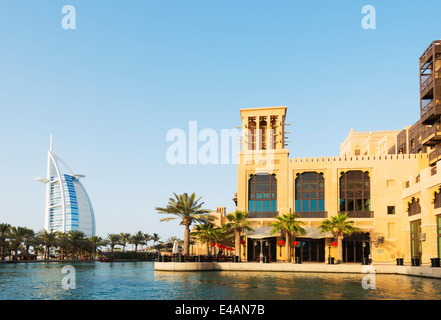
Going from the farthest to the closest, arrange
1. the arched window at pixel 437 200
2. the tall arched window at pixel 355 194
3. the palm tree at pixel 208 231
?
the palm tree at pixel 208 231, the tall arched window at pixel 355 194, the arched window at pixel 437 200

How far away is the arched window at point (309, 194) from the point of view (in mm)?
59719

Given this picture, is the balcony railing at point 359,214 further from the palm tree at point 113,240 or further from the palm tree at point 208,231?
the palm tree at point 113,240

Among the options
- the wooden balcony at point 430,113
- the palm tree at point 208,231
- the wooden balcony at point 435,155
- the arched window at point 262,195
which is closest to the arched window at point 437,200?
the wooden balcony at point 435,155

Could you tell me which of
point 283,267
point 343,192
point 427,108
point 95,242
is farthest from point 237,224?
point 95,242

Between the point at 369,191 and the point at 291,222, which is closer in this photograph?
the point at 291,222

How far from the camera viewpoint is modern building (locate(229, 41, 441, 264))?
179 ft

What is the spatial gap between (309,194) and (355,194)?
19.2 feet

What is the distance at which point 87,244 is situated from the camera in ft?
372

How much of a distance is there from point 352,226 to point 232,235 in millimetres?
17075

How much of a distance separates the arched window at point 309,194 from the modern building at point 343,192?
13 centimetres

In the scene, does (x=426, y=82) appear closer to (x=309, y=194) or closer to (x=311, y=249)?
(x=309, y=194)
